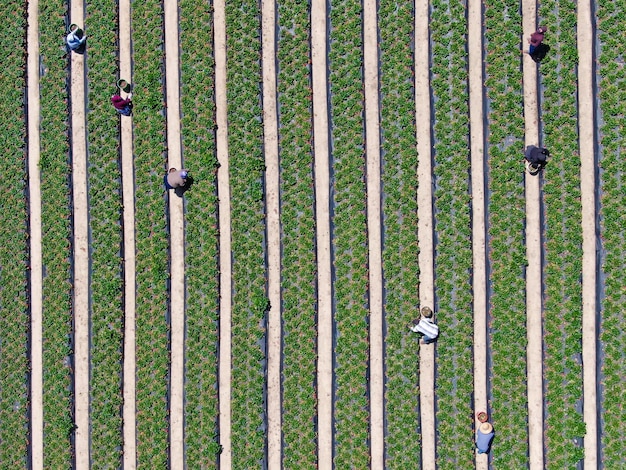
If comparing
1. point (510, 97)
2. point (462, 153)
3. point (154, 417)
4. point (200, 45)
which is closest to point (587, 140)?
point (510, 97)

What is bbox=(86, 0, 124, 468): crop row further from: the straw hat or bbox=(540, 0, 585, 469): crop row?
bbox=(540, 0, 585, 469): crop row

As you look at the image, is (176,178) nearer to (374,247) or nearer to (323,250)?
(323,250)

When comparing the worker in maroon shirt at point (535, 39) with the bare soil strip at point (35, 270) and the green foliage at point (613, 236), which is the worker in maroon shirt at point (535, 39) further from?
the bare soil strip at point (35, 270)

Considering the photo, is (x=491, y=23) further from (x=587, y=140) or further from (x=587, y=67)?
(x=587, y=140)

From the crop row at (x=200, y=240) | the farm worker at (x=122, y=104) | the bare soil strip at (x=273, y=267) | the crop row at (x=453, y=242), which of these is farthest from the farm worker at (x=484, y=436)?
the farm worker at (x=122, y=104)

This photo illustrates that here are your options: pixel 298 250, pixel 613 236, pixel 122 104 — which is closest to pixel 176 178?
pixel 122 104

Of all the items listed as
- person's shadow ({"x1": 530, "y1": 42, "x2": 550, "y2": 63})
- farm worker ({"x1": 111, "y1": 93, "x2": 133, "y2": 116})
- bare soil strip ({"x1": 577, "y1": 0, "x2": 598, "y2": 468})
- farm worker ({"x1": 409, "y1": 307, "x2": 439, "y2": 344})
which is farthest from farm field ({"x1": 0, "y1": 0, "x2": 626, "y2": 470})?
farm worker ({"x1": 409, "y1": 307, "x2": 439, "y2": 344})
